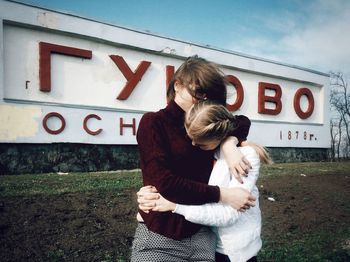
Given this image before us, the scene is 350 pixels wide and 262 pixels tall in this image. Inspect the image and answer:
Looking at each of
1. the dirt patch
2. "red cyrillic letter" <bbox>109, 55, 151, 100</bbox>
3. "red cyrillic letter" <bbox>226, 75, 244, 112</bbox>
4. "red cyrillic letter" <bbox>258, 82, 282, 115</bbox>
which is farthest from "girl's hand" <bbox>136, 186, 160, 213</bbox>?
"red cyrillic letter" <bbox>258, 82, 282, 115</bbox>

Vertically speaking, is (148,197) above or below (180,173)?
below

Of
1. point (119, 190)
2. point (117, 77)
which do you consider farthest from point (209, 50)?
point (119, 190)

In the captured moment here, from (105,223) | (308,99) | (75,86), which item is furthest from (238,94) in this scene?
(105,223)

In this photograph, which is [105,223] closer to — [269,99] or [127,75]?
[127,75]

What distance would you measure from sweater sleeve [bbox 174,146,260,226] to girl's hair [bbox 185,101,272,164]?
0.25m

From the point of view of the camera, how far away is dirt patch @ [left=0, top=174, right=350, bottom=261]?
409 centimetres

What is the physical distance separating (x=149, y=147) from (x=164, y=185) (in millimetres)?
223

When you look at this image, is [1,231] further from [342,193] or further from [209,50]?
[209,50]

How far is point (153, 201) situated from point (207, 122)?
20.0 inches

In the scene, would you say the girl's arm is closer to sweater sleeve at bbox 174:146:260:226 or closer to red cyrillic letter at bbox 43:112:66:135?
sweater sleeve at bbox 174:146:260:226

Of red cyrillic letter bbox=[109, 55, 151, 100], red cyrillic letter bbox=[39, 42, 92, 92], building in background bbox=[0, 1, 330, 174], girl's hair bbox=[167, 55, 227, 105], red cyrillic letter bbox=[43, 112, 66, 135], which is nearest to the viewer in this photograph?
girl's hair bbox=[167, 55, 227, 105]

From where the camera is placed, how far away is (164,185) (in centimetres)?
175

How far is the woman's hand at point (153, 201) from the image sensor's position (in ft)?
5.90

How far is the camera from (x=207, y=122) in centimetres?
182
